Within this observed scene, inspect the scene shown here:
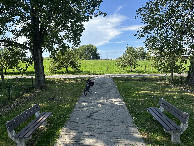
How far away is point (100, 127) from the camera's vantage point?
6.58 m

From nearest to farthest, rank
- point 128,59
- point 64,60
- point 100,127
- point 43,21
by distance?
point 100,127 → point 43,21 → point 64,60 → point 128,59

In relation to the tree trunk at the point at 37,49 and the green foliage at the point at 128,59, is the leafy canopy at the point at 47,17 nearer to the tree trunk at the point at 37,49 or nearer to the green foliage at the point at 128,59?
the tree trunk at the point at 37,49

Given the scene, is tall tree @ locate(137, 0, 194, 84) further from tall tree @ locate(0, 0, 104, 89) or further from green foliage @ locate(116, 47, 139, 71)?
green foliage @ locate(116, 47, 139, 71)

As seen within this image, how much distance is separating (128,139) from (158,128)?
162cm

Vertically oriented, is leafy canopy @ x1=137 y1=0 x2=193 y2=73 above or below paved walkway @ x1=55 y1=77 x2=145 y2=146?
above

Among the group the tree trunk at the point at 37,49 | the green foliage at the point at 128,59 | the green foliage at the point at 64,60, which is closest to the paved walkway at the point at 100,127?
the tree trunk at the point at 37,49

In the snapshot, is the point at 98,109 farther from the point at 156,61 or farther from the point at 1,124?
the point at 156,61

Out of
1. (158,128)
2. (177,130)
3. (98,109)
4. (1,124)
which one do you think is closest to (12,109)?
(1,124)

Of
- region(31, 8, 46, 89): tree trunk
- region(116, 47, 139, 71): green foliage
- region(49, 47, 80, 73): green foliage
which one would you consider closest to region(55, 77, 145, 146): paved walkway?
region(31, 8, 46, 89): tree trunk

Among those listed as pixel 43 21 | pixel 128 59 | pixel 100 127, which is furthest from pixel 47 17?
pixel 128 59

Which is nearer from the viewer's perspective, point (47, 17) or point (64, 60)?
point (47, 17)

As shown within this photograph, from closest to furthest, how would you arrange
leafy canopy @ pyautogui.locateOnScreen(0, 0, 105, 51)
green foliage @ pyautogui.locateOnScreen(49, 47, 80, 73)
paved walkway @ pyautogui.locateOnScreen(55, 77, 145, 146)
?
paved walkway @ pyautogui.locateOnScreen(55, 77, 145, 146), leafy canopy @ pyautogui.locateOnScreen(0, 0, 105, 51), green foliage @ pyautogui.locateOnScreen(49, 47, 80, 73)

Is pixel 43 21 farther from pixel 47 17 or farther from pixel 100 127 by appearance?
pixel 100 127

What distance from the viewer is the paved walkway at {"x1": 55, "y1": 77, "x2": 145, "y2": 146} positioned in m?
5.47
